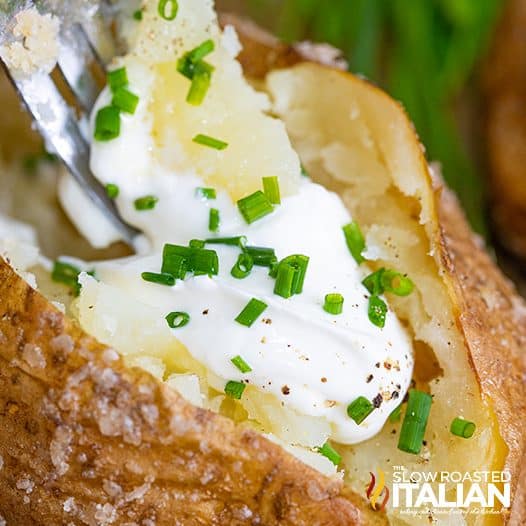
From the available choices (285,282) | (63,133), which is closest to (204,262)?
(285,282)

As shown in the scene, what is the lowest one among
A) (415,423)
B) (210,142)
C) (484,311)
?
(415,423)

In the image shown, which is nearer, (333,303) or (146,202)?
(333,303)

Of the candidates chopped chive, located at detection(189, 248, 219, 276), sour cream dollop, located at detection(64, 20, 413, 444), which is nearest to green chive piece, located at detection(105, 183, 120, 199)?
sour cream dollop, located at detection(64, 20, 413, 444)

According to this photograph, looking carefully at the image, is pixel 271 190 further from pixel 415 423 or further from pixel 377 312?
pixel 415 423

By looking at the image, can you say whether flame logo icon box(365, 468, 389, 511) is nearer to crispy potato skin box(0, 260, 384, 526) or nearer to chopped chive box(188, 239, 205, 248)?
crispy potato skin box(0, 260, 384, 526)

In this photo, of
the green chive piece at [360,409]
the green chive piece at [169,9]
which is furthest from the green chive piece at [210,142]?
the green chive piece at [360,409]

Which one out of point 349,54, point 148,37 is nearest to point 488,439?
point 148,37
